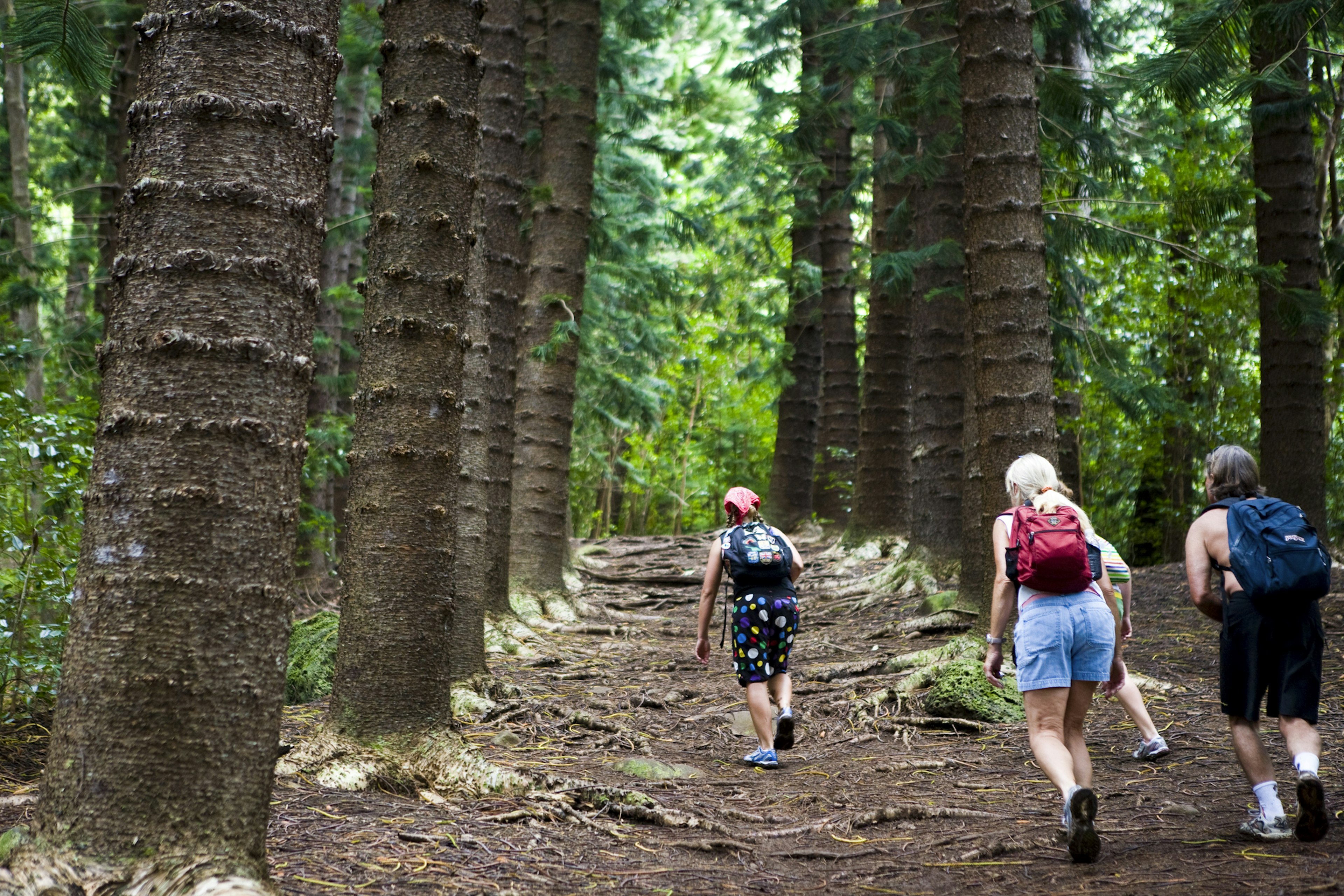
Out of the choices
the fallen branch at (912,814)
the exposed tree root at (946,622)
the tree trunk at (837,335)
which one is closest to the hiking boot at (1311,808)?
the fallen branch at (912,814)

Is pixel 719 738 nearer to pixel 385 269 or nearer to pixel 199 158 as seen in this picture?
pixel 385 269

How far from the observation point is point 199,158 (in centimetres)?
290

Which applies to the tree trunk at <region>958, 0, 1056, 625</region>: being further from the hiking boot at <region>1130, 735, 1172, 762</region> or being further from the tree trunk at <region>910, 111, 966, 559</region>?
the tree trunk at <region>910, 111, 966, 559</region>

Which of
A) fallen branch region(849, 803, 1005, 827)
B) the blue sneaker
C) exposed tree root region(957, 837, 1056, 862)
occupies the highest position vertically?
exposed tree root region(957, 837, 1056, 862)

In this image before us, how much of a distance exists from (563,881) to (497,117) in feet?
21.7

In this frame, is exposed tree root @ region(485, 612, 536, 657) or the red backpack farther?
exposed tree root @ region(485, 612, 536, 657)

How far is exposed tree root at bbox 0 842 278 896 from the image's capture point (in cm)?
268

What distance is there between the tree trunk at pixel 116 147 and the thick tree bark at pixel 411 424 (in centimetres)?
698

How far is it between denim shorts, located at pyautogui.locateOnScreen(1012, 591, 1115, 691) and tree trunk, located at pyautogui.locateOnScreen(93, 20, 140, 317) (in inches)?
399

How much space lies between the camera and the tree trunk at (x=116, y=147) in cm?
1166

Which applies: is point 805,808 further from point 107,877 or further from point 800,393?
point 800,393

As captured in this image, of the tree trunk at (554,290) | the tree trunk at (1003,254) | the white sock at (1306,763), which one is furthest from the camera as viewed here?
the tree trunk at (554,290)

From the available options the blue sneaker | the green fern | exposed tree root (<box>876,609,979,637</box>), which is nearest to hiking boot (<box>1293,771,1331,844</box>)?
the blue sneaker

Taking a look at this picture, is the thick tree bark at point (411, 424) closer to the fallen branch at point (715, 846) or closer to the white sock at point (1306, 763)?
the fallen branch at point (715, 846)
